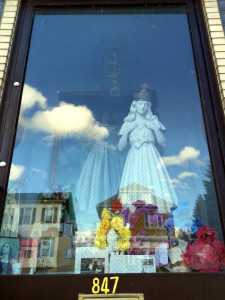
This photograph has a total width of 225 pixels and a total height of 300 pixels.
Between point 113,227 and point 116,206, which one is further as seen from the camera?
point 116,206

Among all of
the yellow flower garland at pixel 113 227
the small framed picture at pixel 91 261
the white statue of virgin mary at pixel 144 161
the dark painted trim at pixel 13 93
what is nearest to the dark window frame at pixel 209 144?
the dark painted trim at pixel 13 93

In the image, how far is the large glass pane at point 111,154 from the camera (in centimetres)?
221

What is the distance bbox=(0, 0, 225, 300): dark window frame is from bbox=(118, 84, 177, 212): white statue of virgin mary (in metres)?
0.48

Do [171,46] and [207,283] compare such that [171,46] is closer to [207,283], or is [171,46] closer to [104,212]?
[104,212]

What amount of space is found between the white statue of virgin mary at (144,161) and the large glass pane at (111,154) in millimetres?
10

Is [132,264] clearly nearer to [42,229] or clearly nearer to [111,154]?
[42,229]

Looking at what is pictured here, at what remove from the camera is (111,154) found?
2938mm

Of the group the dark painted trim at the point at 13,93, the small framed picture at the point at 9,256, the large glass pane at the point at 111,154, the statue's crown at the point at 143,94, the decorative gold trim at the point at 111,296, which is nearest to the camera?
the decorative gold trim at the point at 111,296

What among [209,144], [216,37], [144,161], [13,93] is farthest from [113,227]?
[216,37]

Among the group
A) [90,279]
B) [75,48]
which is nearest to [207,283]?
[90,279]

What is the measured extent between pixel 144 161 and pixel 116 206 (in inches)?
24.5

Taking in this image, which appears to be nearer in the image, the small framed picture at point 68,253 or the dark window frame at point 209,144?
the dark window frame at point 209,144

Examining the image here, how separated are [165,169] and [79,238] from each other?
0.99m

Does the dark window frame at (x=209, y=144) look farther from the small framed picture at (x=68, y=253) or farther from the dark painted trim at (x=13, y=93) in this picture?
the small framed picture at (x=68, y=253)
